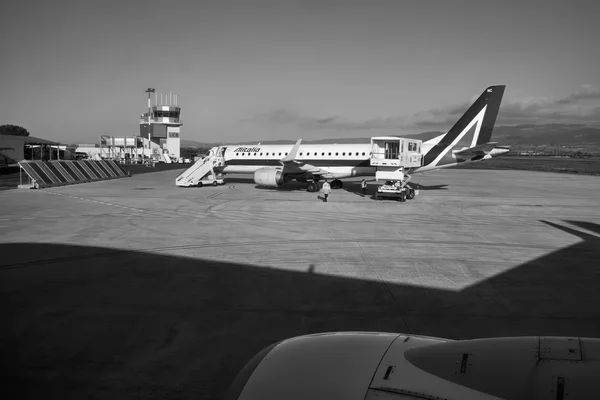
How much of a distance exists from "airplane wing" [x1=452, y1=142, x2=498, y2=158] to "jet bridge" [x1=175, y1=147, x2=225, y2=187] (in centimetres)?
1990

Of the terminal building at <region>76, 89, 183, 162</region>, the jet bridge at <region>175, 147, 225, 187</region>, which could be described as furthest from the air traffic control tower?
the jet bridge at <region>175, 147, 225, 187</region>

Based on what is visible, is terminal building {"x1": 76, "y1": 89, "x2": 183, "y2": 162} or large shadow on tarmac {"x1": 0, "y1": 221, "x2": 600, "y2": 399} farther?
terminal building {"x1": 76, "y1": 89, "x2": 183, "y2": 162}

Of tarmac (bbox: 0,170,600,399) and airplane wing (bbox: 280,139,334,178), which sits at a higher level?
airplane wing (bbox: 280,139,334,178)

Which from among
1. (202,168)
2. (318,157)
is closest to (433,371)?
(318,157)

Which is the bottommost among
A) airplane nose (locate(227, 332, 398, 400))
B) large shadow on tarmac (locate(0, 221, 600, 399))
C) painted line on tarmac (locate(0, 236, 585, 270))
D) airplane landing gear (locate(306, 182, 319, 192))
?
large shadow on tarmac (locate(0, 221, 600, 399))

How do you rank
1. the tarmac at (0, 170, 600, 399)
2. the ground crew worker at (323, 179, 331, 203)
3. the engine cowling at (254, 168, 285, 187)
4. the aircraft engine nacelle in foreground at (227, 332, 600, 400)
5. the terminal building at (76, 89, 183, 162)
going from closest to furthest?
1. the aircraft engine nacelle in foreground at (227, 332, 600, 400)
2. the tarmac at (0, 170, 600, 399)
3. the ground crew worker at (323, 179, 331, 203)
4. the engine cowling at (254, 168, 285, 187)
5. the terminal building at (76, 89, 183, 162)

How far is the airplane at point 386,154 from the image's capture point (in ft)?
106

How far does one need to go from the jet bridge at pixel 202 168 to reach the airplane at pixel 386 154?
3.49 meters

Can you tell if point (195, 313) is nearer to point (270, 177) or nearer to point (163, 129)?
point (270, 177)

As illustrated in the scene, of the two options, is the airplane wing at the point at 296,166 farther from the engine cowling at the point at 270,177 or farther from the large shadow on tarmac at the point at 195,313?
the large shadow on tarmac at the point at 195,313

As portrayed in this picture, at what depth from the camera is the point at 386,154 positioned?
32.6 meters

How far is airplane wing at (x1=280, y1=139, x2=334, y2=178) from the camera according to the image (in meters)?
34.5

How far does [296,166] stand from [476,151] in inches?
522

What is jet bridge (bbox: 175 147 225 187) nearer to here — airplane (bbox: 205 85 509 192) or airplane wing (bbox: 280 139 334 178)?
airplane (bbox: 205 85 509 192)
